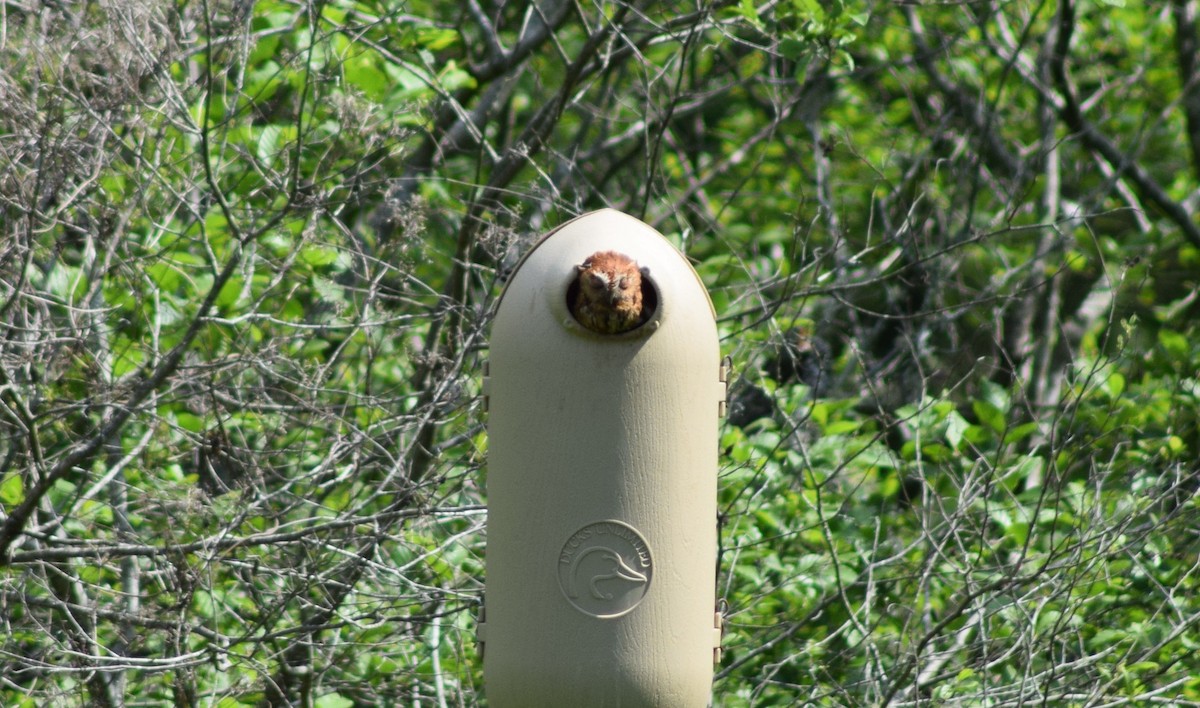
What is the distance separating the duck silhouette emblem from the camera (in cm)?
312

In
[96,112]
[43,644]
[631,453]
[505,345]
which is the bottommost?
[43,644]

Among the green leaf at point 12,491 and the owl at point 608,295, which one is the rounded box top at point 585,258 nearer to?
the owl at point 608,295

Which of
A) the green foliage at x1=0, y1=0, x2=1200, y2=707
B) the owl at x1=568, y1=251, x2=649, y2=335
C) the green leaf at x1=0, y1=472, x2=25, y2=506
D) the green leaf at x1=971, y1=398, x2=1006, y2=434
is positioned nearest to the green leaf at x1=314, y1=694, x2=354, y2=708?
the green foliage at x1=0, y1=0, x2=1200, y2=707

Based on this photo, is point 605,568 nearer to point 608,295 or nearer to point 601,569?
point 601,569

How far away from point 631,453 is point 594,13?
5242 millimetres

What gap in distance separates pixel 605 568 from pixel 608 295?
576 mm

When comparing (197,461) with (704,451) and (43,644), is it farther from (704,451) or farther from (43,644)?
(704,451)

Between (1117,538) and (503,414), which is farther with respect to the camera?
(1117,538)

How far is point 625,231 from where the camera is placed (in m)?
3.22

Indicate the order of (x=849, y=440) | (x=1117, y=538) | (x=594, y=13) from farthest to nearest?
(x=594, y=13), (x=849, y=440), (x=1117, y=538)

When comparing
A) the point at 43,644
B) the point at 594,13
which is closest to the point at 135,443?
the point at 43,644

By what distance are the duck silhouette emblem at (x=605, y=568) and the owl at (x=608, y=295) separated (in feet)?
1.39

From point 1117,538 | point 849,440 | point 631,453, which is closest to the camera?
point 631,453

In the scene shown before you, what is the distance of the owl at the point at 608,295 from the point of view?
308 centimetres
